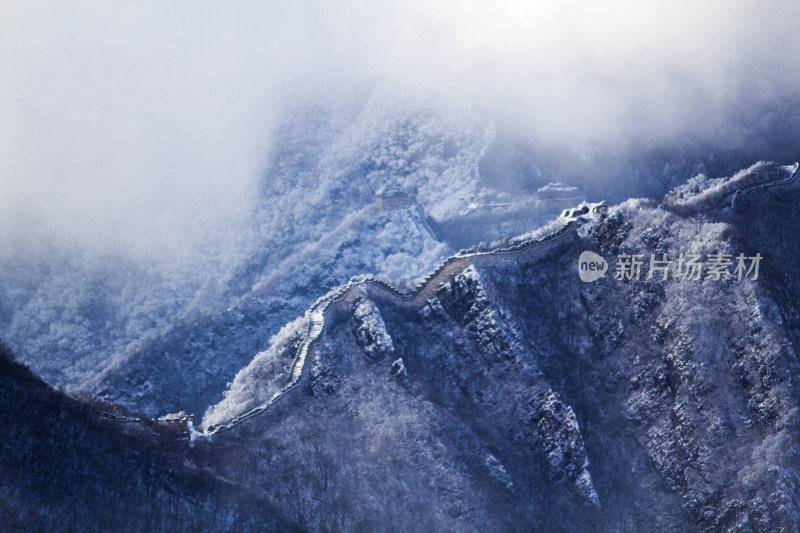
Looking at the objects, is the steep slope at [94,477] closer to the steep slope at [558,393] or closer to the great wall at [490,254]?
the steep slope at [558,393]

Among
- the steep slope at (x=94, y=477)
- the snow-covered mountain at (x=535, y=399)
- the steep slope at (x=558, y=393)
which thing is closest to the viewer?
the steep slope at (x=94, y=477)

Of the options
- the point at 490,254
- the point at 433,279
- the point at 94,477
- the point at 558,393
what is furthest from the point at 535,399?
the point at 94,477

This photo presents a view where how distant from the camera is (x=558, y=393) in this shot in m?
108

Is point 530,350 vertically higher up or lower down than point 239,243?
higher up

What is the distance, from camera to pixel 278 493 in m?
101

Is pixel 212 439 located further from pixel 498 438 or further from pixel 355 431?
pixel 498 438

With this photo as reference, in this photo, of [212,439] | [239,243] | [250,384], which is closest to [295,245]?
[239,243]

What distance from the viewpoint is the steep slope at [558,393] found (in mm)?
101188

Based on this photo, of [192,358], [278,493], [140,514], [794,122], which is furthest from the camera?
[794,122]

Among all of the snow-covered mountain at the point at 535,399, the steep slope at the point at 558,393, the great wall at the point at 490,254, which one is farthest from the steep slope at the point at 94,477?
the great wall at the point at 490,254

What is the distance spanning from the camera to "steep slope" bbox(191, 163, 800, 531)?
10119 cm

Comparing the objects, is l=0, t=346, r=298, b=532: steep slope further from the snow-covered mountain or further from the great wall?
the great wall

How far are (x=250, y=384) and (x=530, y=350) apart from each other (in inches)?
1077

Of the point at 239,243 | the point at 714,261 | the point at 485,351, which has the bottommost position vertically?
the point at 239,243
